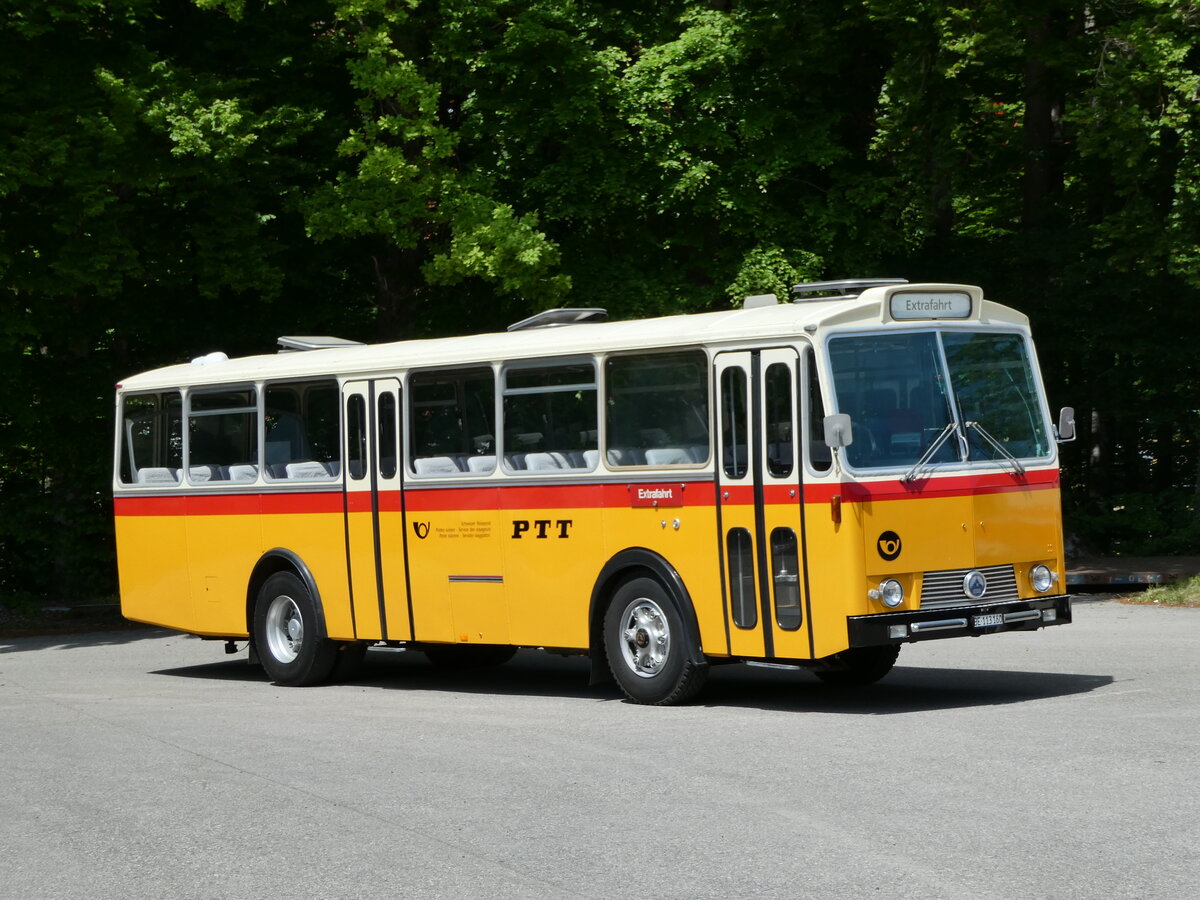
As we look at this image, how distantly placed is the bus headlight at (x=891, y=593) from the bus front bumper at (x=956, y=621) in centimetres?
7

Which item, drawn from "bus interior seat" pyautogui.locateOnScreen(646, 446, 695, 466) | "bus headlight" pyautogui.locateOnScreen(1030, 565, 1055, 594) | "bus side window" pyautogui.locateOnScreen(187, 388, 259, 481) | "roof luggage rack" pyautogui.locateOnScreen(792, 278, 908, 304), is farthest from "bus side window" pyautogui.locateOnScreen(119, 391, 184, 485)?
"bus headlight" pyautogui.locateOnScreen(1030, 565, 1055, 594)

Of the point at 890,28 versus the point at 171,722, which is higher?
the point at 890,28

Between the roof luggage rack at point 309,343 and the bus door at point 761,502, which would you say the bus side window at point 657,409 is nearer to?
the bus door at point 761,502

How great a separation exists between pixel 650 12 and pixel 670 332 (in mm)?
16585

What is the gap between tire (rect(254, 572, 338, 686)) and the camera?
1620 centimetres

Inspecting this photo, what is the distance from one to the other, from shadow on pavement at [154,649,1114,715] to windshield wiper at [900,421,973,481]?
1.65 meters

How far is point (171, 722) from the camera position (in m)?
13.6

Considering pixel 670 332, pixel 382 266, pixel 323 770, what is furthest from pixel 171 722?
pixel 382 266

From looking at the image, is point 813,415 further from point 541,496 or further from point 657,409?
point 541,496

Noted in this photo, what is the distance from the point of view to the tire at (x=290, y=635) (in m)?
16.2

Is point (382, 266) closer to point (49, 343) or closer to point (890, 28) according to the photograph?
point (49, 343)

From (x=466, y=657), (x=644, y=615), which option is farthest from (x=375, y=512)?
(x=644, y=615)

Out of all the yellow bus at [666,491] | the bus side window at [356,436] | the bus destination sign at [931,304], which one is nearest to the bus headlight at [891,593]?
the yellow bus at [666,491]

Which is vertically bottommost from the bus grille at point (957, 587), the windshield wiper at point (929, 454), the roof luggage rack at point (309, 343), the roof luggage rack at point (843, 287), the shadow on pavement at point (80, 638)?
the shadow on pavement at point (80, 638)
